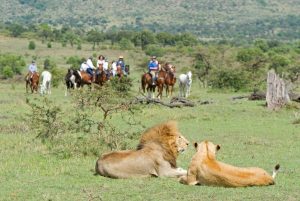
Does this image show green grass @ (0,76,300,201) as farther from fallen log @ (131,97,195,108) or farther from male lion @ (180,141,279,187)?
fallen log @ (131,97,195,108)

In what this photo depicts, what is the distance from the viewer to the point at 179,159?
12.7 metres

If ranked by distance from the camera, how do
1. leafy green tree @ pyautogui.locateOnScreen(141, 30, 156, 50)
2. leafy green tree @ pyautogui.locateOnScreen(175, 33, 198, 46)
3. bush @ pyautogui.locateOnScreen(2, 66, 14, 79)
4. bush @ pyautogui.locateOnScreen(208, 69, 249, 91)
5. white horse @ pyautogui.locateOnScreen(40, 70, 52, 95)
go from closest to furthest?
white horse @ pyautogui.locateOnScreen(40, 70, 52, 95), bush @ pyautogui.locateOnScreen(208, 69, 249, 91), bush @ pyautogui.locateOnScreen(2, 66, 14, 79), leafy green tree @ pyautogui.locateOnScreen(141, 30, 156, 50), leafy green tree @ pyautogui.locateOnScreen(175, 33, 198, 46)

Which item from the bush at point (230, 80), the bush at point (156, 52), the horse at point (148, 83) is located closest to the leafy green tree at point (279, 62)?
the bush at point (230, 80)

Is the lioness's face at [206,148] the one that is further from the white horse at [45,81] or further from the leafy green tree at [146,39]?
the leafy green tree at [146,39]

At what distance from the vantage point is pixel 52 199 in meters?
9.09

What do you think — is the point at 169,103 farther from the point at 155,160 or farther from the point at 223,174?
the point at 223,174

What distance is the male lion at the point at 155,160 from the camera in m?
10.5

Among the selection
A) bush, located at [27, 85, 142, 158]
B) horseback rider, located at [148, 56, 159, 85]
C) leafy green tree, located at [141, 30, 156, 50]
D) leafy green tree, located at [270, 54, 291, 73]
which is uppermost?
bush, located at [27, 85, 142, 158]

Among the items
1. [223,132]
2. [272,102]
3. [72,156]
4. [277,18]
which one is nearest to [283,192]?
[72,156]

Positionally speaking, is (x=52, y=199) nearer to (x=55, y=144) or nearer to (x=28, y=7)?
(x=55, y=144)

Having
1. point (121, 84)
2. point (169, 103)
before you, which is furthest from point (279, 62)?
point (121, 84)

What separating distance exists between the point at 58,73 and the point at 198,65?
31.2ft

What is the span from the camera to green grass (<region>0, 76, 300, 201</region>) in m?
9.37

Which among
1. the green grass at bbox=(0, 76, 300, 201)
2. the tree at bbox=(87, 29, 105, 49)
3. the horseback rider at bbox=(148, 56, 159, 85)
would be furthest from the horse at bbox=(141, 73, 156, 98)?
the tree at bbox=(87, 29, 105, 49)
